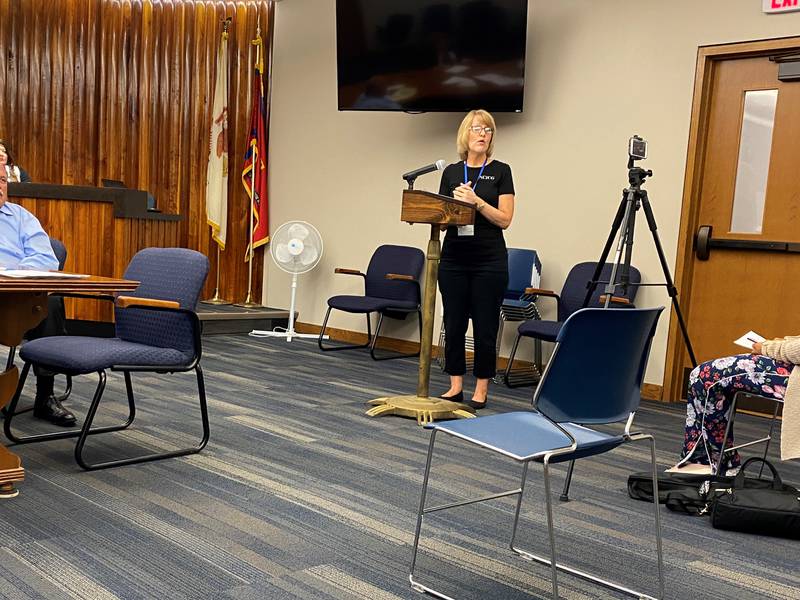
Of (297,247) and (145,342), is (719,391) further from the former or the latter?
(297,247)

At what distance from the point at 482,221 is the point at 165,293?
5.65 feet

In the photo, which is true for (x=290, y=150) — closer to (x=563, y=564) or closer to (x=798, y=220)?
(x=798, y=220)

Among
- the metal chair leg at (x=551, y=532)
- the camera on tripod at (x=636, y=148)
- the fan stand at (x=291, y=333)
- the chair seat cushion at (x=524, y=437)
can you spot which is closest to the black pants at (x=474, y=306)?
the camera on tripod at (x=636, y=148)

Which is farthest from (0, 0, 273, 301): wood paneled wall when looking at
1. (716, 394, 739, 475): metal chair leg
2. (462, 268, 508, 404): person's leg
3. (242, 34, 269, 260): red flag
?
(716, 394, 739, 475): metal chair leg

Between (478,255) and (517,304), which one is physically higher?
(478,255)

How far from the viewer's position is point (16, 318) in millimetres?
2928

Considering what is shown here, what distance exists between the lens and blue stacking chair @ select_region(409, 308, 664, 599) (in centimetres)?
207

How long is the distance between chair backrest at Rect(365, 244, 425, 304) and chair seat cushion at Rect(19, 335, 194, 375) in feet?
11.0

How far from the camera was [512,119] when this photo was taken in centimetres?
614

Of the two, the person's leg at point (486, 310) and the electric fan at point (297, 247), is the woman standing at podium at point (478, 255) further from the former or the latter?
the electric fan at point (297, 247)

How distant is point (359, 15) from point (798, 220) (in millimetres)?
3572

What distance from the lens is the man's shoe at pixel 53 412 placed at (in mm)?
3854

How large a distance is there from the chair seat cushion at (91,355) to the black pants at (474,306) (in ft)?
5.42

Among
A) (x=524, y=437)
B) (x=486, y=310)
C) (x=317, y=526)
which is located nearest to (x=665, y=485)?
(x=524, y=437)
